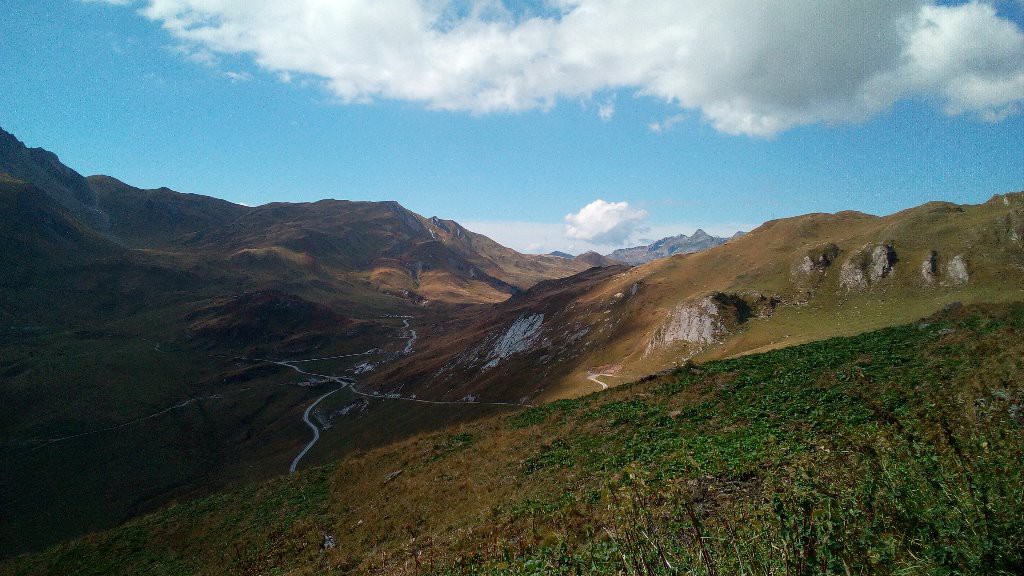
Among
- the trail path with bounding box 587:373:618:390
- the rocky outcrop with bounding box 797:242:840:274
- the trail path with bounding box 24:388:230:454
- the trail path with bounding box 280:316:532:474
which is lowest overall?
the trail path with bounding box 24:388:230:454

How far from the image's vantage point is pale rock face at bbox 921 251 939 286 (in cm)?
4795

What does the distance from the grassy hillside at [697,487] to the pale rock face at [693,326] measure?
28240 millimetres

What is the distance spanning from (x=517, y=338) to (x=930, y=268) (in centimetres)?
6728

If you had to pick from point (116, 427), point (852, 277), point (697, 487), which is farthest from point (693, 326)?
point (116, 427)

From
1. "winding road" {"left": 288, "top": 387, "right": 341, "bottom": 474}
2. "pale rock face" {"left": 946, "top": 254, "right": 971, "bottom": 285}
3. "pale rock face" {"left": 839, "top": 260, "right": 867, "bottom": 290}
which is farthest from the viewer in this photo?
"winding road" {"left": 288, "top": 387, "right": 341, "bottom": 474}

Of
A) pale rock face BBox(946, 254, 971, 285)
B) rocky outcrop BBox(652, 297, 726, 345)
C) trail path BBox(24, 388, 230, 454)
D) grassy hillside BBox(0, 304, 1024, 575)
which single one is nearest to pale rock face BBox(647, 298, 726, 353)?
rocky outcrop BBox(652, 297, 726, 345)

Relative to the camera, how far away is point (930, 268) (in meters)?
48.8

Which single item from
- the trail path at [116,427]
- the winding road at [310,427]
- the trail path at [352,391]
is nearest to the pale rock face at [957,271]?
the trail path at [352,391]

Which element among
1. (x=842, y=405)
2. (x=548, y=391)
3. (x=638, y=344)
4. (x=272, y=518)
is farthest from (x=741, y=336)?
(x=272, y=518)

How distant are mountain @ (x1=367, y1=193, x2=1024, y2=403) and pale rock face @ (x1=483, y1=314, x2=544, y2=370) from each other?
45 centimetres

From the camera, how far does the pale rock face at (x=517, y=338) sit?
298 feet

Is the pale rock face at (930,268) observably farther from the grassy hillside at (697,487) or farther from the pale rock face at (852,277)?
the grassy hillside at (697,487)

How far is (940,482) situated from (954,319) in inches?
1023

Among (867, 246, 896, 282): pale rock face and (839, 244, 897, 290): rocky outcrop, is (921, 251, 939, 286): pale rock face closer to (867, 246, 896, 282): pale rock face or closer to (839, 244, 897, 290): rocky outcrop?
(839, 244, 897, 290): rocky outcrop
